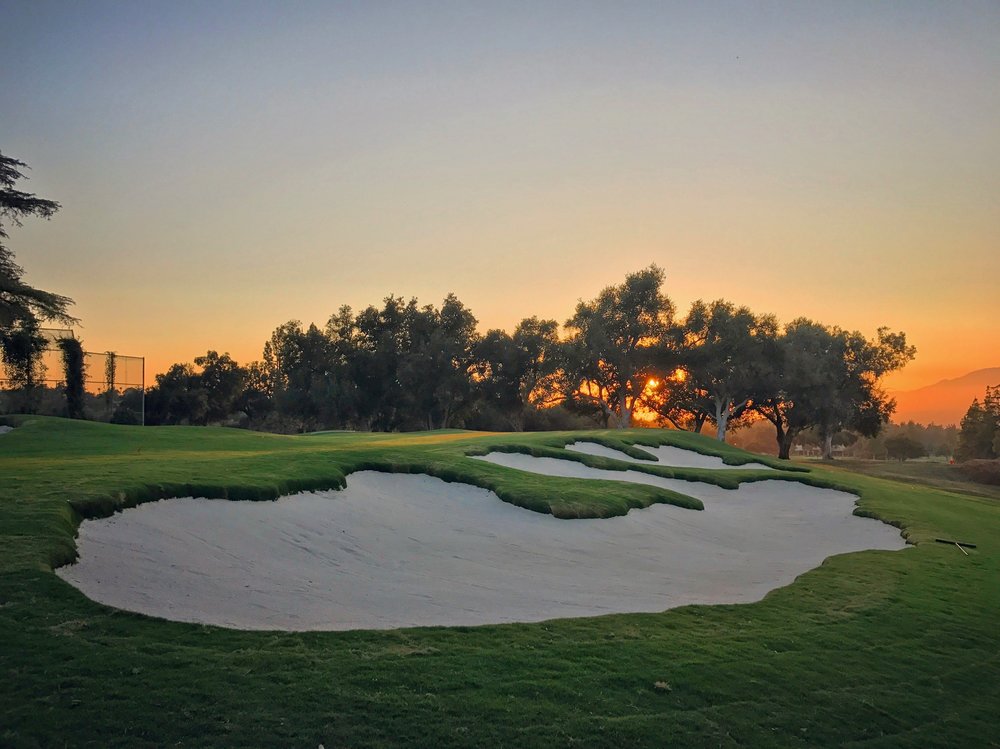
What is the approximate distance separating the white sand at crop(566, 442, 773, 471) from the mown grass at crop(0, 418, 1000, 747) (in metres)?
19.6

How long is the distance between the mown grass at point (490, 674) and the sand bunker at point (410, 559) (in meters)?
0.59

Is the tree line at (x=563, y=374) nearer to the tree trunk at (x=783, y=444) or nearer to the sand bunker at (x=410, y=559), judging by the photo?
the tree trunk at (x=783, y=444)

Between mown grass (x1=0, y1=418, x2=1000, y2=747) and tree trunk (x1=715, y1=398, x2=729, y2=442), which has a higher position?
tree trunk (x1=715, y1=398, x2=729, y2=442)

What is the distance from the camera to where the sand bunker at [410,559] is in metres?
9.01

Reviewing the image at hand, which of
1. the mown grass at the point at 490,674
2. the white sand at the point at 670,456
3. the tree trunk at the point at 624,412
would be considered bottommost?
the mown grass at the point at 490,674

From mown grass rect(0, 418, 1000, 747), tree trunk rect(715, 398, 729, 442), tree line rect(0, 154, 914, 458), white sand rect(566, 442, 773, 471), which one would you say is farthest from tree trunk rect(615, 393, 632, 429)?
mown grass rect(0, 418, 1000, 747)

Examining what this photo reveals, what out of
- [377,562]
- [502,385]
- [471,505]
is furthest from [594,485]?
[502,385]

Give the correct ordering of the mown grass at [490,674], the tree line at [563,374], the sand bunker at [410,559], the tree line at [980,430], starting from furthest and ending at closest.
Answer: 1. the tree line at [980,430]
2. the tree line at [563,374]
3. the sand bunker at [410,559]
4. the mown grass at [490,674]

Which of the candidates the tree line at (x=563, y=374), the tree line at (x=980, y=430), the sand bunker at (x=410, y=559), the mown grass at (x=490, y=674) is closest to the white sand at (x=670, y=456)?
the sand bunker at (x=410, y=559)

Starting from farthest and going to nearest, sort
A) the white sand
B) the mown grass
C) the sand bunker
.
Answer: the white sand → the sand bunker → the mown grass

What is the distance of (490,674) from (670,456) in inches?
1156

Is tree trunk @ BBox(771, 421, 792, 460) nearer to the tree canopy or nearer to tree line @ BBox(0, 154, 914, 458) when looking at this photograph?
tree line @ BBox(0, 154, 914, 458)

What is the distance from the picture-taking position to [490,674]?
291 inches

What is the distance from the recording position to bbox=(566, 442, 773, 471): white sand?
105 feet
